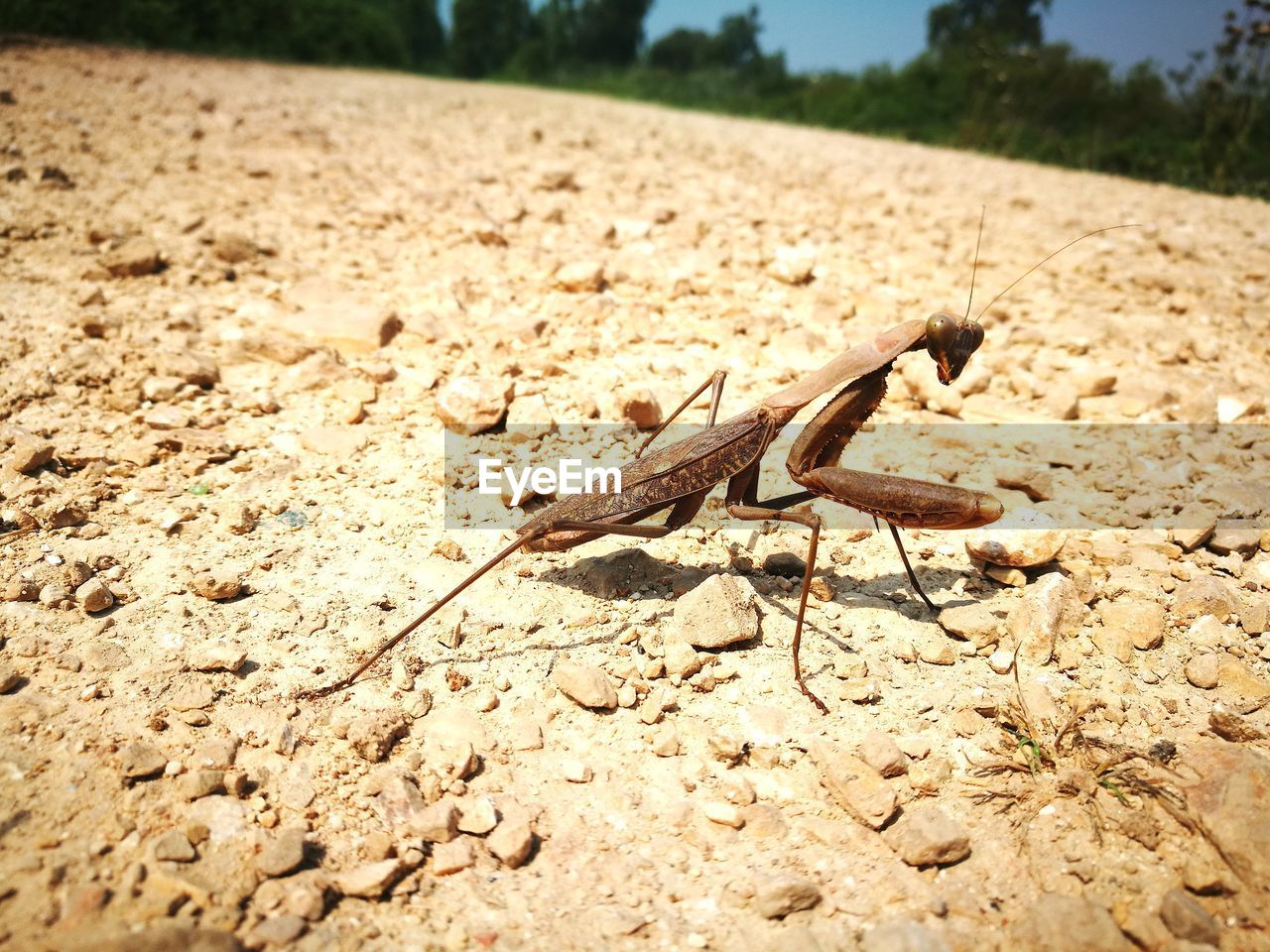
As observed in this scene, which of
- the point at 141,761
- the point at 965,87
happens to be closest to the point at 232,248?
the point at 141,761

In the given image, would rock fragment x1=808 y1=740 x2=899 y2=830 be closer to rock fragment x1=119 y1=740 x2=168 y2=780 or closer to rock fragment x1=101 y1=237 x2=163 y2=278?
rock fragment x1=119 y1=740 x2=168 y2=780

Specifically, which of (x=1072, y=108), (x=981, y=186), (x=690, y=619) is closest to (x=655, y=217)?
(x=690, y=619)

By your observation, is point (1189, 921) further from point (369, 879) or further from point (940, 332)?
point (369, 879)

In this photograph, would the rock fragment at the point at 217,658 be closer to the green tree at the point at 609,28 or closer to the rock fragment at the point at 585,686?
the rock fragment at the point at 585,686

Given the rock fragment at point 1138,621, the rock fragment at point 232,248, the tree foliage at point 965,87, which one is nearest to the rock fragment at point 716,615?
the rock fragment at point 1138,621

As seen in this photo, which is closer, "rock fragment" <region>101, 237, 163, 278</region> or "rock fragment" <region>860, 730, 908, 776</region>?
"rock fragment" <region>860, 730, 908, 776</region>

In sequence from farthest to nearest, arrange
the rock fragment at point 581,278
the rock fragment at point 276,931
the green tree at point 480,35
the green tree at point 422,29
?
the green tree at point 480,35
the green tree at point 422,29
the rock fragment at point 581,278
the rock fragment at point 276,931

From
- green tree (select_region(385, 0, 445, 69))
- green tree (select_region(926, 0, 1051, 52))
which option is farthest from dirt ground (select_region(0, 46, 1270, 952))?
green tree (select_region(385, 0, 445, 69))
